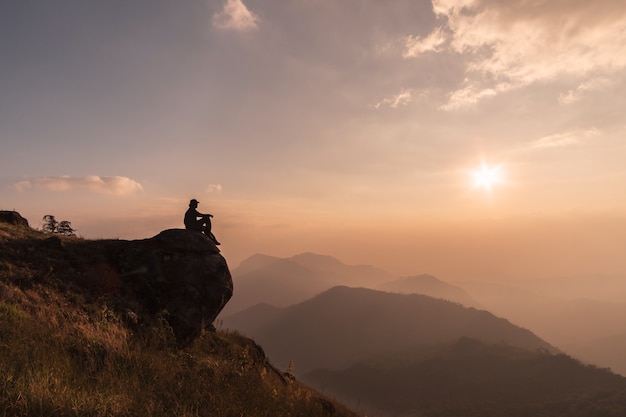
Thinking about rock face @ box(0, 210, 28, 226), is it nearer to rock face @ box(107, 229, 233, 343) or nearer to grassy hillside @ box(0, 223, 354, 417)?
grassy hillside @ box(0, 223, 354, 417)

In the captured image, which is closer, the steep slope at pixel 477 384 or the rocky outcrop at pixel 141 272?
the rocky outcrop at pixel 141 272

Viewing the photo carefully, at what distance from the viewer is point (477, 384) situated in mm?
152500

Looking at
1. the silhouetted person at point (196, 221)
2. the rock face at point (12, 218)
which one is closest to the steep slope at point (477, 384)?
the silhouetted person at point (196, 221)

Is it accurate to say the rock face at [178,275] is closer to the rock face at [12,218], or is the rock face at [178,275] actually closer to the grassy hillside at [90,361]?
the grassy hillside at [90,361]

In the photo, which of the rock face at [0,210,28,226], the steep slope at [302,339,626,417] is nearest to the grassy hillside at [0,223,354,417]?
the rock face at [0,210,28,226]

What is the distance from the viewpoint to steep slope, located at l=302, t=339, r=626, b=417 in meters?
121

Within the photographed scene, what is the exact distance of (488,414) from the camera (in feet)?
389

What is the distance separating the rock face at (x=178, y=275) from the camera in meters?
12.7

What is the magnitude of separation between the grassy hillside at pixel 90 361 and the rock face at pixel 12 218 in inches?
186

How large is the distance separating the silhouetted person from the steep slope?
12549 cm

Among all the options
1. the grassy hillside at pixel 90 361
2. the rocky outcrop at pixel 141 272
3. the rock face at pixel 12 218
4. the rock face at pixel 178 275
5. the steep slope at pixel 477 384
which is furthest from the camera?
the steep slope at pixel 477 384

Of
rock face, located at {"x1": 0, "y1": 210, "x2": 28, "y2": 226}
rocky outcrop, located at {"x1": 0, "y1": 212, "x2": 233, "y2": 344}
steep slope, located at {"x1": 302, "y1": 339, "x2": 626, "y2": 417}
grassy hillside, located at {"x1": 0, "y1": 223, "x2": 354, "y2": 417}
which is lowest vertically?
steep slope, located at {"x1": 302, "y1": 339, "x2": 626, "y2": 417}

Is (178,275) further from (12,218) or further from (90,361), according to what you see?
(12,218)

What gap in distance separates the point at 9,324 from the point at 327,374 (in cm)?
19927
